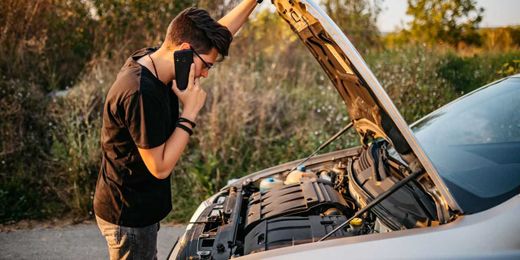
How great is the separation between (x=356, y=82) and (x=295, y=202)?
2.34 feet

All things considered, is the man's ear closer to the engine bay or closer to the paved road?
the engine bay

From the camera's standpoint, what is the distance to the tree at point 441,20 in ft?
32.9

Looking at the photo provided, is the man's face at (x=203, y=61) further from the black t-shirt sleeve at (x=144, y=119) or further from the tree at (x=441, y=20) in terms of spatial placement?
the tree at (x=441, y=20)

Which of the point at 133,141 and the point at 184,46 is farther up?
the point at 184,46

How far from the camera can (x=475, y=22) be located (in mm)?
10312

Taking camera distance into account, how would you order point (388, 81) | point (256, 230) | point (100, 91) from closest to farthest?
point (256, 230) → point (100, 91) → point (388, 81)

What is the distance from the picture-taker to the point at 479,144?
270 centimetres

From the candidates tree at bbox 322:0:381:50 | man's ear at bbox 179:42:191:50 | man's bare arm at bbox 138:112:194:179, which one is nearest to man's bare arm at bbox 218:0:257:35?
man's ear at bbox 179:42:191:50

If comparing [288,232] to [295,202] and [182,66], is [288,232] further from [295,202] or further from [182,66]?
[182,66]

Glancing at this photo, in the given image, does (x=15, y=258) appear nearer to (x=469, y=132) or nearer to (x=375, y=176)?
(x=375, y=176)

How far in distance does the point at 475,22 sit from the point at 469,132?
8.48 metres

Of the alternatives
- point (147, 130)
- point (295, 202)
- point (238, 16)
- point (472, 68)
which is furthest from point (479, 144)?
point (472, 68)

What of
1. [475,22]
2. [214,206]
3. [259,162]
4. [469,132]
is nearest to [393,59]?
[259,162]

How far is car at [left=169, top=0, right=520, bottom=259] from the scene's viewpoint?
6.05 feet
